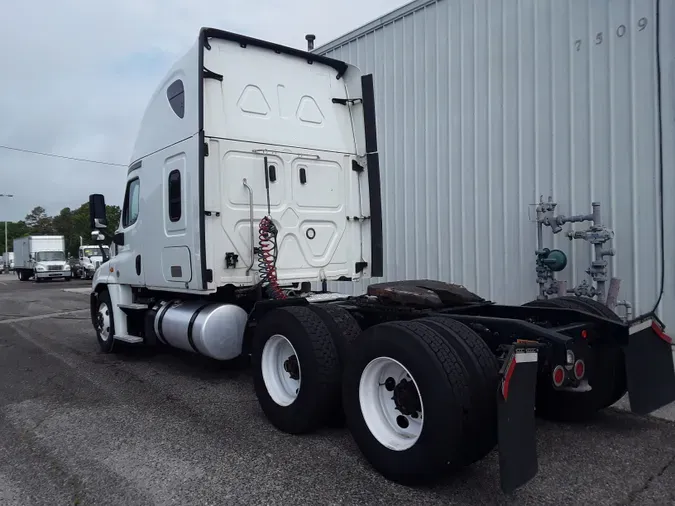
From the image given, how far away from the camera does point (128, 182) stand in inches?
302

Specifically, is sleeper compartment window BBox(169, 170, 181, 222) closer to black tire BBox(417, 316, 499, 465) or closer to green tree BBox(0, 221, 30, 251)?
black tire BBox(417, 316, 499, 465)

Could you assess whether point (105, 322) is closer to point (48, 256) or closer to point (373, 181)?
point (373, 181)

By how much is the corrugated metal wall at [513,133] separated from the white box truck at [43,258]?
3092cm

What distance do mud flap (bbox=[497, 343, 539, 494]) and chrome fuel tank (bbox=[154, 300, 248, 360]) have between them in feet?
11.2

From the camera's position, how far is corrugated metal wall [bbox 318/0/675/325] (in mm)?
7336

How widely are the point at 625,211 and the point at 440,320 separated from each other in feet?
16.0

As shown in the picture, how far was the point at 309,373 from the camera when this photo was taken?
4.38 metres

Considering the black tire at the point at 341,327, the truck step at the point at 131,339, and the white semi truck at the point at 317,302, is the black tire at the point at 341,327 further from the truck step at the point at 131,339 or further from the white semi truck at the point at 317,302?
the truck step at the point at 131,339

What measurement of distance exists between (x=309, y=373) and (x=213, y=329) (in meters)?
1.82

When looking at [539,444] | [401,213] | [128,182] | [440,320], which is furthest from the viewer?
[401,213]

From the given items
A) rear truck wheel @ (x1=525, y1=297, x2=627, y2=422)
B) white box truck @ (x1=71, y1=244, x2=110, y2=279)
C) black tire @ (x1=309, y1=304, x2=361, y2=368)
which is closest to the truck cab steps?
black tire @ (x1=309, y1=304, x2=361, y2=368)

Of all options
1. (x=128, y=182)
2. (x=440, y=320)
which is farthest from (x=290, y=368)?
(x=128, y=182)

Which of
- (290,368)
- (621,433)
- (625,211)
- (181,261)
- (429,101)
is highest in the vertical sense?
(429,101)

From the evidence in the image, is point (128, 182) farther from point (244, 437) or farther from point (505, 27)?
point (505, 27)
